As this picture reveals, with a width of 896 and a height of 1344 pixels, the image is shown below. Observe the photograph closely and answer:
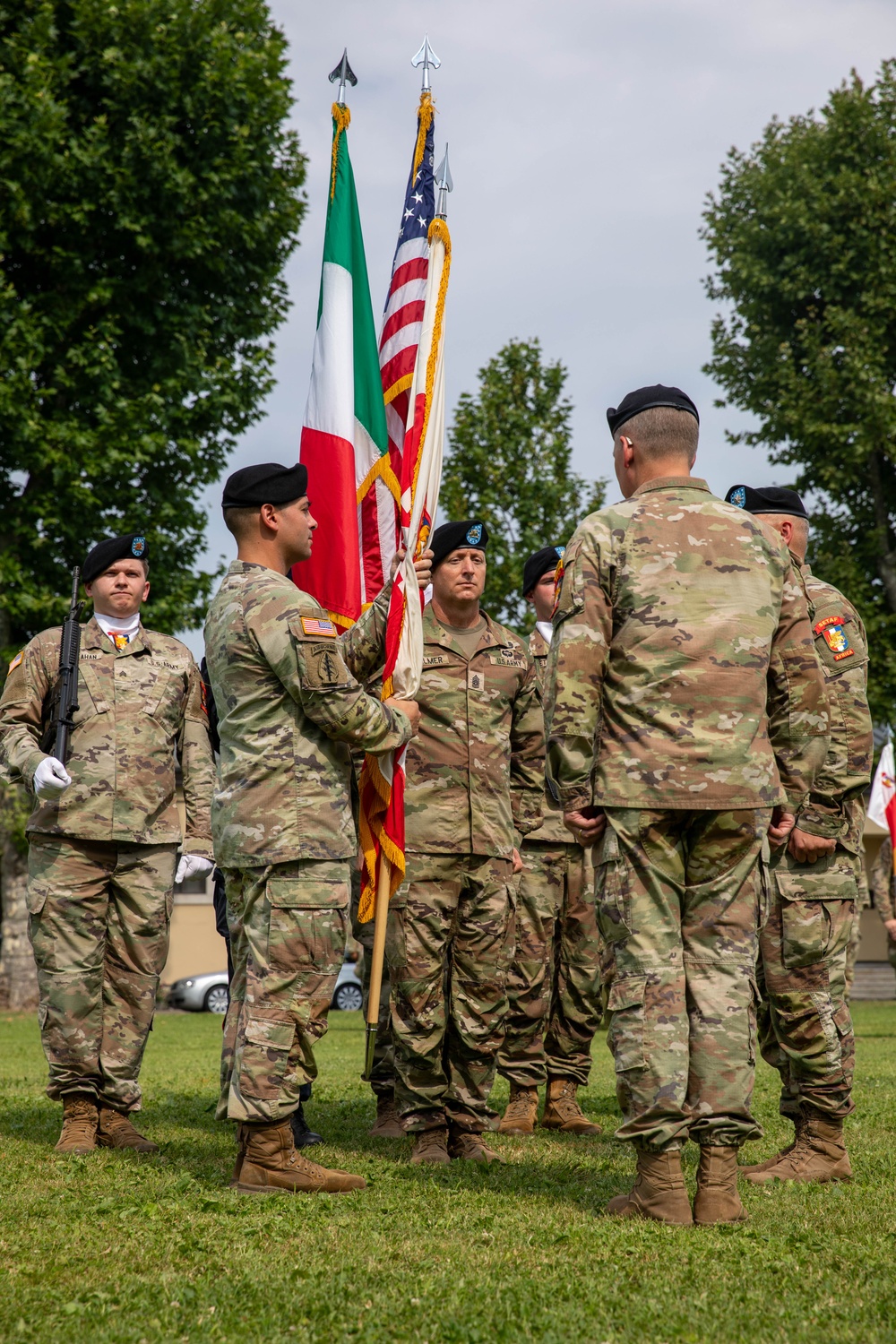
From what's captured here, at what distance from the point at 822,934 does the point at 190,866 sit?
9.94 ft

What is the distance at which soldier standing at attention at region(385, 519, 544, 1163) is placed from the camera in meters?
5.61

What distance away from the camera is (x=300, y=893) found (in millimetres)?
4672

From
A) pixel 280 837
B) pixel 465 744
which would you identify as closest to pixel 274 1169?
pixel 280 837

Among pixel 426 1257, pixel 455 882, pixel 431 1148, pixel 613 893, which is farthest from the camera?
pixel 455 882

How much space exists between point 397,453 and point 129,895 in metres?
2.49

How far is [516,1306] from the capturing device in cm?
325

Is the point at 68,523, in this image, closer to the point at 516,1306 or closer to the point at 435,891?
the point at 435,891

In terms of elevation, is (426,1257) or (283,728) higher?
(283,728)

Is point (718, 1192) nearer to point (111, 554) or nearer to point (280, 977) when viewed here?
point (280, 977)

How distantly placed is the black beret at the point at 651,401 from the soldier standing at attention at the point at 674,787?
26cm

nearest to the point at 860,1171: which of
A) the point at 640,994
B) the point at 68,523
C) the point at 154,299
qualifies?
the point at 640,994

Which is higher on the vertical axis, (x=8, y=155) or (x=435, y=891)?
(x=8, y=155)

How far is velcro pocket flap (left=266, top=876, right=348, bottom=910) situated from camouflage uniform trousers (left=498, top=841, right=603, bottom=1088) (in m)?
2.19

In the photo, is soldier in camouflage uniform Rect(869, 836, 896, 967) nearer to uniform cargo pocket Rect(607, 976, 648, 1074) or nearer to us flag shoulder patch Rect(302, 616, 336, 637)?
uniform cargo pocket Rect(607, 976, 648, 1074)
